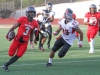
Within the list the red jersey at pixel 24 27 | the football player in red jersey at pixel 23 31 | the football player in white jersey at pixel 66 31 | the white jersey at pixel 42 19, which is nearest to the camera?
the football player in red jersey at pixel 23 31

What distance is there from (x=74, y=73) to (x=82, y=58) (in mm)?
3601

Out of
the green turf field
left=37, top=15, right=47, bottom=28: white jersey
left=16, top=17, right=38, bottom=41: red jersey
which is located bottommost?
the green turf field

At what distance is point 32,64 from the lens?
12.7m

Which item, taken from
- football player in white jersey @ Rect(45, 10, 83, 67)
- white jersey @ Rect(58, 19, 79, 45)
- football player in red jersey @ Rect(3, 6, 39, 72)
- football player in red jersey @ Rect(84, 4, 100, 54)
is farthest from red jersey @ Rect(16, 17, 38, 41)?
football player in red jersey @ Rect(84, 4, 100, 54)

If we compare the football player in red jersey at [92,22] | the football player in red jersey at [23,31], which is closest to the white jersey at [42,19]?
the football player in red jersey at [92,22]

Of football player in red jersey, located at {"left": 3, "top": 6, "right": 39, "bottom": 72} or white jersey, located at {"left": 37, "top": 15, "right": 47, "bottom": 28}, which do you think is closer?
football player in red jersey, located at {"left": 3, "top": 6, "right": 39, "bottom": 72}

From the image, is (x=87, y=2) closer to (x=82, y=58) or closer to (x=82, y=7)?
(x=82, y=7)

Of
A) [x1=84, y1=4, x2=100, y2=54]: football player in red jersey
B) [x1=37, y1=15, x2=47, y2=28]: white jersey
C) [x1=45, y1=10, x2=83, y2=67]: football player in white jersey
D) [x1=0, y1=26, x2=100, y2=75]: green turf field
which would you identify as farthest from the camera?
[x1=37, y1=15, x2=47, y2=28]: white jersey

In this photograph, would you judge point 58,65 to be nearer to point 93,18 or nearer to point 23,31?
point 23,31

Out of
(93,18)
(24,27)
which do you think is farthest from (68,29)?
(93,18)

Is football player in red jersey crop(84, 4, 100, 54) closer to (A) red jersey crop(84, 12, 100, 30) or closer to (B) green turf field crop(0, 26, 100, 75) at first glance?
(A) red jersey crop(84, 12, 100, 30)

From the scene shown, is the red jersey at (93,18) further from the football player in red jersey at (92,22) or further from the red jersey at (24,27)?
the red jersey at (24,27)

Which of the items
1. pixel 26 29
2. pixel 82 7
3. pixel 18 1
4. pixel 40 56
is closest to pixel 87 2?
pixel 82 7

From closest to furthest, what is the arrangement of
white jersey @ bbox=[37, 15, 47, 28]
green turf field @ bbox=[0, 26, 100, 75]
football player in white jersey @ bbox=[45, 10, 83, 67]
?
green turf field @ bbox=[0, 26, 100, 75], football player in white jersey @ bbox=[45, 10, 83, 67], white jersey @ bbox=[37, 15, 47, 28]
